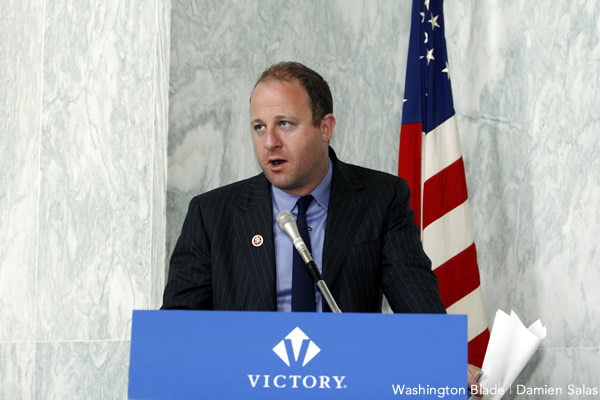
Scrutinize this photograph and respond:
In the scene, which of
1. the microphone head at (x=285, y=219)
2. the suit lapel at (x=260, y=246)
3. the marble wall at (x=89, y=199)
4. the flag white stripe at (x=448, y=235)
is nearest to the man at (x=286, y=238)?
the suit lapel at (x=260, y=246)

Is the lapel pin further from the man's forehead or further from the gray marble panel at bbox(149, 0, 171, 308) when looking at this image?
the gray marble panel at bbox(149, 0, 171, 308)

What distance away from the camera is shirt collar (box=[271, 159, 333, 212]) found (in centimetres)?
336

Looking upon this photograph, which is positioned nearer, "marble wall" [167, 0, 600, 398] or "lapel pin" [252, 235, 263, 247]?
"lapel pin" [252, 235, 263, 247]

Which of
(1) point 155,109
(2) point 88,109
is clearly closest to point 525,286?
(1) point 155,109

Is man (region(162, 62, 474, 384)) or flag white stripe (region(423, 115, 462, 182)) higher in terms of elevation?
flag white stripe (region(423, 115, 462, 182))

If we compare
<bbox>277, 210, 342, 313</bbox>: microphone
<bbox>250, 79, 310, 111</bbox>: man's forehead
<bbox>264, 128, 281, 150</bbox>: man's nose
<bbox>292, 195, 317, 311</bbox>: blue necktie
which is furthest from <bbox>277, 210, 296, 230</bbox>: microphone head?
<bbox>250, 79, 310, 111</bbox>: man's forehead

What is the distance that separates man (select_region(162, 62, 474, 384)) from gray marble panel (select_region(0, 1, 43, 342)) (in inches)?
67.9

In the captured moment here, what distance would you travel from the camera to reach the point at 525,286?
4840 mm

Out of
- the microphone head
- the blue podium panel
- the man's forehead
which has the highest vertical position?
the man's forehead

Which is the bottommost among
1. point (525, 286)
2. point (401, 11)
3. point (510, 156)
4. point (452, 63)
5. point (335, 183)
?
point (525, 286)

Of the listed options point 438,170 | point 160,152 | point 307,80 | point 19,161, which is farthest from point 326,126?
point 19,161

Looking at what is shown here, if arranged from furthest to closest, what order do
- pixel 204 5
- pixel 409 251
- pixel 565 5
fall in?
pixel 565 5
pixel 204 5
pixel 409 251

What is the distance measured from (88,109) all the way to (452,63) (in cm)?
237

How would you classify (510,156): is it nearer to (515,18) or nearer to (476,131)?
(476,131)
